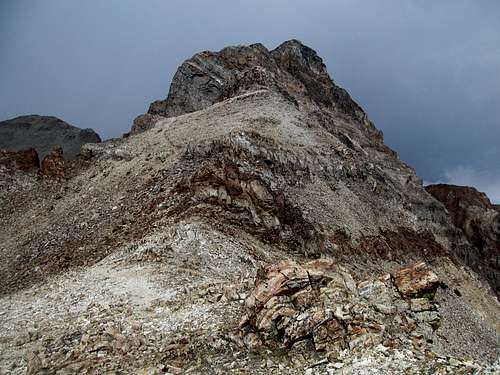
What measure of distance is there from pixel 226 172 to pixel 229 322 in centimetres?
1968

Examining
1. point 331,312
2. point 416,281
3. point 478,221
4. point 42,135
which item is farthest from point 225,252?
point 42,135

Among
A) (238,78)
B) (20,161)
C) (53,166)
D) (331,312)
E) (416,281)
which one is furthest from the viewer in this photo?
(238,78)

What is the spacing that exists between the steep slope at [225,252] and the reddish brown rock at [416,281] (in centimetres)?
17

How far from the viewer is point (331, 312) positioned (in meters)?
15.0

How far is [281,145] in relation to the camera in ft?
148

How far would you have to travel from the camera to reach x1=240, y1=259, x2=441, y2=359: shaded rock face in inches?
562

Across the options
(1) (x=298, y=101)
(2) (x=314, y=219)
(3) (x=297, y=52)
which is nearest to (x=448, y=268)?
(2) (x=314, y=219)

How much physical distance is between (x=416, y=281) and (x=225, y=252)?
1211cm

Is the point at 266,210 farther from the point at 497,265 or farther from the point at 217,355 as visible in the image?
the point at 497,265

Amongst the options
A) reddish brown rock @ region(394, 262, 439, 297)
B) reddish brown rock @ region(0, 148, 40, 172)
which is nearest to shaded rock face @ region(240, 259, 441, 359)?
reddish brown rock @ region(394, 262, 439, 297)

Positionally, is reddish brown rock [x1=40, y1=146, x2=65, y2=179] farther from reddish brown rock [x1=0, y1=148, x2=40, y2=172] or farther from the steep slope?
the steep slope

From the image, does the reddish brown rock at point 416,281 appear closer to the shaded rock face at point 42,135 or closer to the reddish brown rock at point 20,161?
the reddish brown rock at point 20,161

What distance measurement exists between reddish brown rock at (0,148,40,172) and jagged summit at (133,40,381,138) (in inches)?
987

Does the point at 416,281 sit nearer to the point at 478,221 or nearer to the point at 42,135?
the point at 478,221
